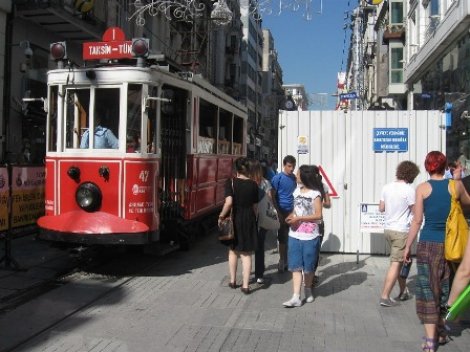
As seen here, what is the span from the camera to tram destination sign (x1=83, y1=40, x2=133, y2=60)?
7922 millimetres

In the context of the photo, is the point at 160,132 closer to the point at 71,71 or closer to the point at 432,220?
the point at 71,71

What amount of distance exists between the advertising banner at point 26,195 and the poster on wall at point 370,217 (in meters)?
5.89

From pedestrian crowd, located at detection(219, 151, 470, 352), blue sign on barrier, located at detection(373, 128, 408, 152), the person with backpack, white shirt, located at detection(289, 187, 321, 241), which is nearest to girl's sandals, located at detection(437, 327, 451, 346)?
pedestrian crowd, located at detection(219, 151, 470, 352)

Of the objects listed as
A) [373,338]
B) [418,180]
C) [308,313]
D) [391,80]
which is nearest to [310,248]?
[308,313]

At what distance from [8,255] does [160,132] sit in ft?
9.35

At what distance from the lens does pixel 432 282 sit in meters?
4.83

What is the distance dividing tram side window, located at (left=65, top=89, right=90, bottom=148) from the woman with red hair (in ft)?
16.0

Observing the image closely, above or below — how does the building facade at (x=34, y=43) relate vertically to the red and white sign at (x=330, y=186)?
above

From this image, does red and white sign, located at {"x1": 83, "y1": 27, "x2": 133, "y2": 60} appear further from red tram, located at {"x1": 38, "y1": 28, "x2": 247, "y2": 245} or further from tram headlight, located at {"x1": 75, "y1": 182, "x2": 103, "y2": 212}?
tram headlight, located at {"x1": 75, "y1": 182, "x2": 103, "y2": 212}

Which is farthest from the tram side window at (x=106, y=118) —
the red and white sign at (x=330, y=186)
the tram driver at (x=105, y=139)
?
the red and white sign at (x=330, y=186)

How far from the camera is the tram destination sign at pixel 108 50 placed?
26.0 ft

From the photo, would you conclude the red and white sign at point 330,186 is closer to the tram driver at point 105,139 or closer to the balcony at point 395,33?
the tram driver at point 105,139

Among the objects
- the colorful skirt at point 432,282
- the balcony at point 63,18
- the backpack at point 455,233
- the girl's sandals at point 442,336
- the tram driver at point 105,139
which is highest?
the balcony at point 63,18

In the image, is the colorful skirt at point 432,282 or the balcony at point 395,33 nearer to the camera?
the colorful skirt at point 432,282
